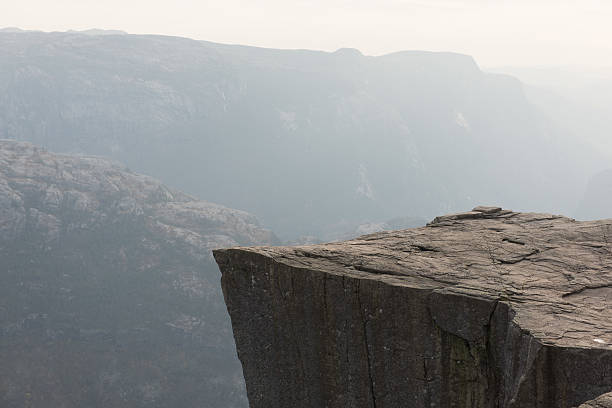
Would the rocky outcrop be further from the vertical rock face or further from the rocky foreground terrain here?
the rocky foreground terrain

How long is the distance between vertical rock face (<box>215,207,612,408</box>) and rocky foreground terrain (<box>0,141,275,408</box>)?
9929cm

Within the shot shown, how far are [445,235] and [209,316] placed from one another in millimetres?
128109

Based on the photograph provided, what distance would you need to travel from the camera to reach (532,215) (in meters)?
23.1

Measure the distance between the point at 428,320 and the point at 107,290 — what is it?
468 ft

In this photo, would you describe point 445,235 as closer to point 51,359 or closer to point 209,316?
point 51,359

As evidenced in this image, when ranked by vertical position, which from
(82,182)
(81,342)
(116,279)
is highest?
(82,182)

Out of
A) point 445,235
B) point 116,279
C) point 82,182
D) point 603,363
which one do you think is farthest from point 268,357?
point 82,182

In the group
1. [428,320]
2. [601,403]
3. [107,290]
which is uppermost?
[601,403]

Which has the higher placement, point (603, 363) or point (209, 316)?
point (603, 363)

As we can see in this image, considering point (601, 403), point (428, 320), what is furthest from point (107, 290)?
point (601, 403)

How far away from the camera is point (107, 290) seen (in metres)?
141

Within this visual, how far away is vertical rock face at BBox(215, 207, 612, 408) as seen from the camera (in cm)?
1165

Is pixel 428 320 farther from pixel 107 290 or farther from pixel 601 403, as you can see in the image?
pixel 107 290

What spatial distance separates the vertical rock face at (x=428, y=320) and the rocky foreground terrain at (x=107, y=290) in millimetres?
99292
